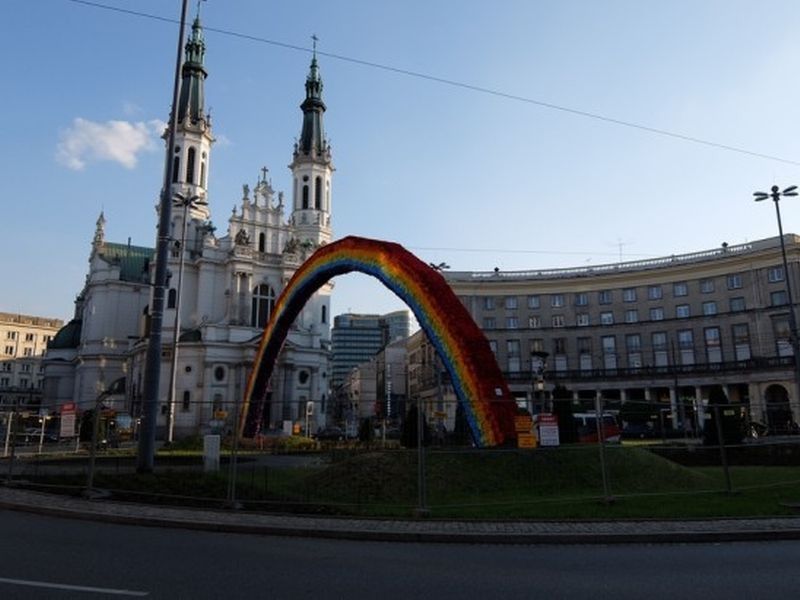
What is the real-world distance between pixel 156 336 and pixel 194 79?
77.1 metres

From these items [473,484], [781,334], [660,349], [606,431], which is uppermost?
[781,334]

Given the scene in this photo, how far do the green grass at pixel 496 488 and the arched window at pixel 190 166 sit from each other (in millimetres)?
68184

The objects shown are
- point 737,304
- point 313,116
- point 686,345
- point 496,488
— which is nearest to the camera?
point 496,488

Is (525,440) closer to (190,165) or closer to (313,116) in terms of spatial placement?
(190,165)

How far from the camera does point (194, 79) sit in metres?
86.2

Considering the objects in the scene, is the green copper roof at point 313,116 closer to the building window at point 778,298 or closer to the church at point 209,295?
the church at point 209,295

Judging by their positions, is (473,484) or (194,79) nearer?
(473,484)

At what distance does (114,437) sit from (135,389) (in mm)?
40289

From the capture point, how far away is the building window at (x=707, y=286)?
80000 millimetres

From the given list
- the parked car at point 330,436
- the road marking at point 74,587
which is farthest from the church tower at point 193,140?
the road marking at point 74,587

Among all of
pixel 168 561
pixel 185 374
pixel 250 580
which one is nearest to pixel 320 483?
pixel 168 561

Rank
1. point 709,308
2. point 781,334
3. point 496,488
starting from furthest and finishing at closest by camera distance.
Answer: point 709,308, point 781,334, point 496,488

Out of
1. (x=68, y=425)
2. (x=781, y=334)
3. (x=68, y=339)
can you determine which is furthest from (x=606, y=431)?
(x=68, y=339)

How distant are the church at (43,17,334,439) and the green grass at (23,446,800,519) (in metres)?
49.7
